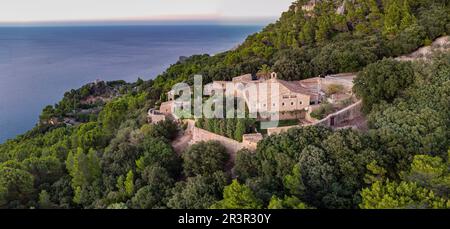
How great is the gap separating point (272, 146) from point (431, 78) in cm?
701

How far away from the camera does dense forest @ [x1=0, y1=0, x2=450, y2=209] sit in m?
9.52

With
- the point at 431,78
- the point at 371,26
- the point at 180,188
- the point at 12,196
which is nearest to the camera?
the point at 180,188

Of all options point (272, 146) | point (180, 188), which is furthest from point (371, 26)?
point (180, 188)

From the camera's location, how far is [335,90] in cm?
1697

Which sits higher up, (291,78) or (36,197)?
(291,78)

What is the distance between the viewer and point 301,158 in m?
11.0

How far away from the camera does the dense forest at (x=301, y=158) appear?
952 cm

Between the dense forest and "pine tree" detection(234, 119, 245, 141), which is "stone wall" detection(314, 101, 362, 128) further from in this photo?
"pine tree" detection(234, 119, 245, 141)

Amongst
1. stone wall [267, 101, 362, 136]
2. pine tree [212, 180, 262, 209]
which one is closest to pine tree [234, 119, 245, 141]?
stone wall [267, 101, 362, 136]

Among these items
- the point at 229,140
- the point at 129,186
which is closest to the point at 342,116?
the point at 229,140

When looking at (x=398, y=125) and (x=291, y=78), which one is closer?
(x=398, y=125)

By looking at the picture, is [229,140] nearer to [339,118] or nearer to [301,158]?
[301,158]
